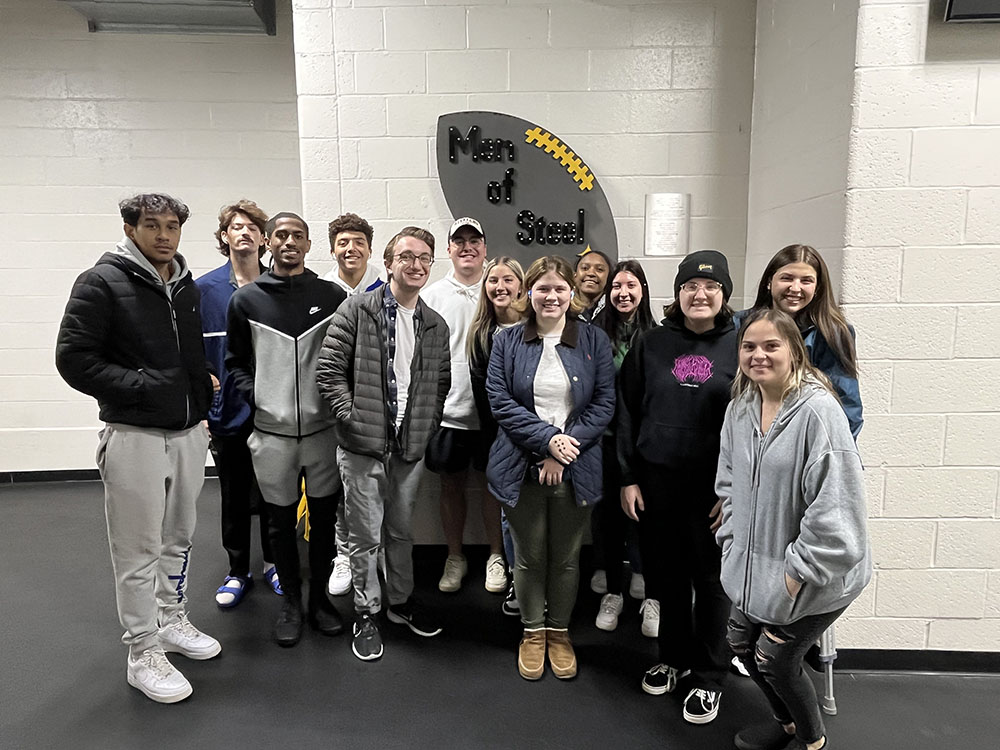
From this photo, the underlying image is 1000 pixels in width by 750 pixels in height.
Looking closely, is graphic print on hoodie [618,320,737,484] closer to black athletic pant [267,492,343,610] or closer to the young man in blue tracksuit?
black athletic pant [267,492,343,610]

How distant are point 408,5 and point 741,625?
115 inches

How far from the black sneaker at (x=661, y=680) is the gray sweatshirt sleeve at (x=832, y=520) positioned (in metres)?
0.84

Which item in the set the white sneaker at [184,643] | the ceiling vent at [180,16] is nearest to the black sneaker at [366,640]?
the white sneaker at [184,643]

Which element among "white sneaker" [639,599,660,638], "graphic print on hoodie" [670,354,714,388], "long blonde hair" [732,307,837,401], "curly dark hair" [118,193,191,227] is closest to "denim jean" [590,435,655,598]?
"white sneaker" [639,599,660,638]

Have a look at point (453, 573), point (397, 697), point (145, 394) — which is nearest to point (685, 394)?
point (397, 697)

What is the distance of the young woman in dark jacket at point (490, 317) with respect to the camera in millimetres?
2414

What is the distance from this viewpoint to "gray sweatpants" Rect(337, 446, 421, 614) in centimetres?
226

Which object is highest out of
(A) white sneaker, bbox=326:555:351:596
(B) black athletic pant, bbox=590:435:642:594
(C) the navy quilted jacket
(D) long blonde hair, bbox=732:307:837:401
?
(D) long blonde hair, bbox=732:307:837:401

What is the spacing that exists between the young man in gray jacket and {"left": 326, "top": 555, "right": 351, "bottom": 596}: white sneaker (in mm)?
453

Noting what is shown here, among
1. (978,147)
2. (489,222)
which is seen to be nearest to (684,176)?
(489,222)

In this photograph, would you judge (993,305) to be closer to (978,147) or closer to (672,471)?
(978,147)

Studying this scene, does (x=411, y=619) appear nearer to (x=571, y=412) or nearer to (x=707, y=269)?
(x=571, y=412)

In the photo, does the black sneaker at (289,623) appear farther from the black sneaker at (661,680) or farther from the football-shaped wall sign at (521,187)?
the football-shaped wall sign at (521,187)

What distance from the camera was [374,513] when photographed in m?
2.28
